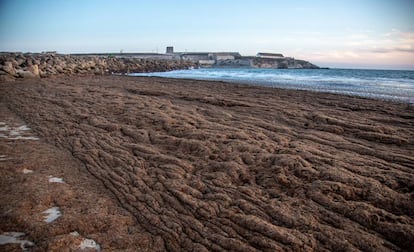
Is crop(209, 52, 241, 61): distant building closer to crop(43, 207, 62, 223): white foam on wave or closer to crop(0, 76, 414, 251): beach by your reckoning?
crop(0, 76, 414, 251): beach

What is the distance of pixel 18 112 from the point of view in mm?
8328

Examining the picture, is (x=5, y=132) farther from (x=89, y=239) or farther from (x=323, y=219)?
(x=323, y=219)

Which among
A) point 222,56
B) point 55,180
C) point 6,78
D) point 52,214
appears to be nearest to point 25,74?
point 6,78

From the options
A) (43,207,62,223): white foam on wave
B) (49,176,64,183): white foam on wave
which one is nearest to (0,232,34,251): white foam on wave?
(43,207,62,223): white foam on wave

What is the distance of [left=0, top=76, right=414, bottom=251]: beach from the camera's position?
2.80 m

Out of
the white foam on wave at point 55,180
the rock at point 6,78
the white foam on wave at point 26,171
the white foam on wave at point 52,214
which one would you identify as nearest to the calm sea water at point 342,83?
the white foam on wave at point 55,180

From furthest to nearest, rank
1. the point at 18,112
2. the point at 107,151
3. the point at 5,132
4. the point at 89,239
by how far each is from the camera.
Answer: the point at 18,112 → the point at 5,132 → the point at 107,151 → the point at 89,239

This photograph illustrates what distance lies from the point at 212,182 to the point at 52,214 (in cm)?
195

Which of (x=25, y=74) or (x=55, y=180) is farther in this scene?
(x=25, y=74)

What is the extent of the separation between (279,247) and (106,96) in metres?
8.85

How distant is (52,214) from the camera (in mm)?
3215

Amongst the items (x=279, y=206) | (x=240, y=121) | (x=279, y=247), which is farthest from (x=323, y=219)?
(x=240, y=121)

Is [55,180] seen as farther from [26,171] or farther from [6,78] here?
[6,78]

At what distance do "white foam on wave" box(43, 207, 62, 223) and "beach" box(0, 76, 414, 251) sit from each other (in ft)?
0.22
